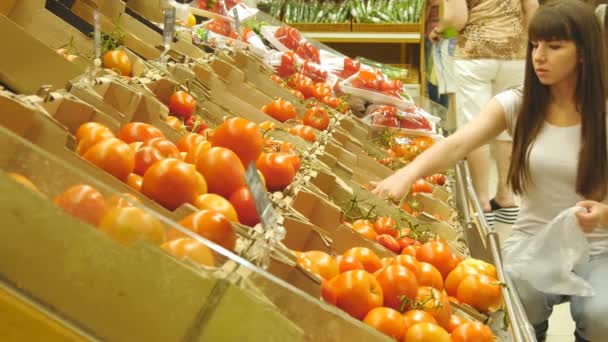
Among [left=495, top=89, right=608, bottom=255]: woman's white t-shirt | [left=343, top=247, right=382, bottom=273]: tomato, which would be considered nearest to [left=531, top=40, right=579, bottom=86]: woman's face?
[left=495, top=89, right=608, bottom=255]: woman's white t-shirt

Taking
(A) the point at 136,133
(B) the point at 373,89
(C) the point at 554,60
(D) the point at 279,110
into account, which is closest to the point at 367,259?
(A) the point at 136,133

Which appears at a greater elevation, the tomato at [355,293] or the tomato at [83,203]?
the tomato at [83,203]

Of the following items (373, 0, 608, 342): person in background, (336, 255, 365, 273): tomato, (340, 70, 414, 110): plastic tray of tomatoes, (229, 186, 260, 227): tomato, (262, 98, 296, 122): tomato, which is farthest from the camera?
(340, 70, 414, 110): plastic tray of tomatoes

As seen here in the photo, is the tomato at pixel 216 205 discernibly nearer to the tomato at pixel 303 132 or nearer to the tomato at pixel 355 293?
the tomato at pixel 355 293

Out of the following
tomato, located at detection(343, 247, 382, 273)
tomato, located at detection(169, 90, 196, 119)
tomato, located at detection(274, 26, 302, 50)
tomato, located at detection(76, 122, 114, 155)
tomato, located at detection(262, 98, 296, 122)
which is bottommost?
tomato, located at detection(343, 247, 382, 273)

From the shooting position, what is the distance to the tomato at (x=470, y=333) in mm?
1679

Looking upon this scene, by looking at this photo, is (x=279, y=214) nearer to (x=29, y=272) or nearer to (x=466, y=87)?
(x=29, y=272)

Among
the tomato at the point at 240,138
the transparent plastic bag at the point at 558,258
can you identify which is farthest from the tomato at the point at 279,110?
the tomato at the point at 240,138

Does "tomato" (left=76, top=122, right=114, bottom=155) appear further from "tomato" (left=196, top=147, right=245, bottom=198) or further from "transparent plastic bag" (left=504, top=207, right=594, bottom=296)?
"transparent plastic bag" (left=504, top=207, right=594, bottom=296)

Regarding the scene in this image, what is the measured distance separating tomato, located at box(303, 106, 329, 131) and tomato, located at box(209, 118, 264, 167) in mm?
1419

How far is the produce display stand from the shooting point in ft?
3.34

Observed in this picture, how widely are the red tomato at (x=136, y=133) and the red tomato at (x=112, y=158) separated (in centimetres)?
26

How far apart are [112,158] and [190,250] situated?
616 mm

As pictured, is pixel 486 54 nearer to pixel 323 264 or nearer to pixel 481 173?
pixel 481 173
